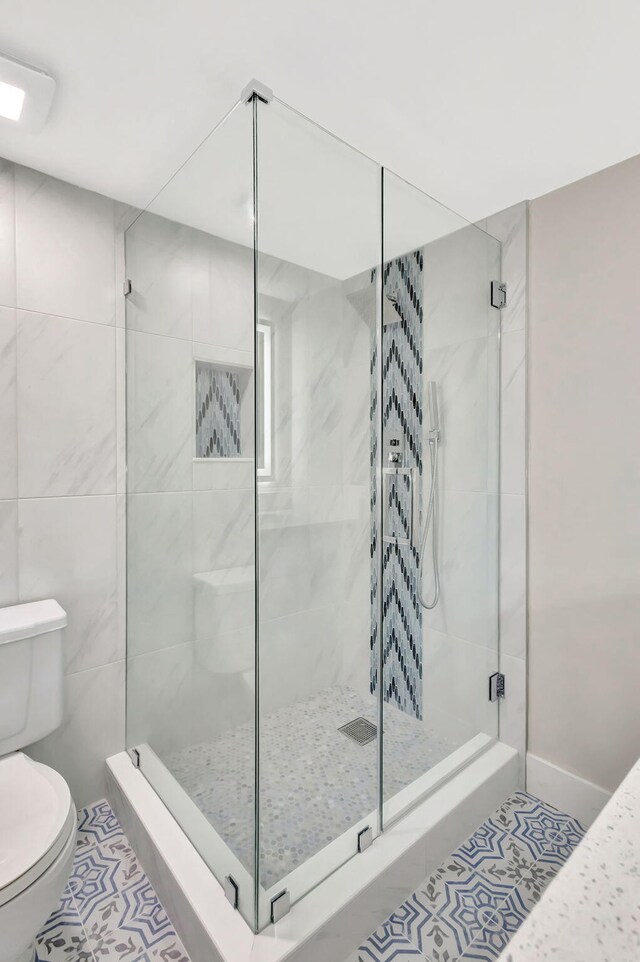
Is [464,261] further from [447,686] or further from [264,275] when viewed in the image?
[447,686]

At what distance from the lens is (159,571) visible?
168 cm

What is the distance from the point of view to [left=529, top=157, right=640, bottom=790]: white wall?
1.58 metres

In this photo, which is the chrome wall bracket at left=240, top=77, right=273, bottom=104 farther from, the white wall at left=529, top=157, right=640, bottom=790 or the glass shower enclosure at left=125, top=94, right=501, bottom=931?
the white wall at left=529, top=157, right=640, bottom=790

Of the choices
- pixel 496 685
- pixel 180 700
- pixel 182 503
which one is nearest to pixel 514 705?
pixel 496 685

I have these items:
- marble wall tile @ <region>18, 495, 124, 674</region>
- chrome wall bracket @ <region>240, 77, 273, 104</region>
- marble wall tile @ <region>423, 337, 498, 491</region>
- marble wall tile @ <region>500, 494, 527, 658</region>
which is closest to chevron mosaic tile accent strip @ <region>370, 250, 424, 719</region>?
marble wall tile @ <region>423, 337, 498, 491</region>

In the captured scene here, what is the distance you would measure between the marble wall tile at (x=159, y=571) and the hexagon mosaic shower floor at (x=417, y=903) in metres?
0.66

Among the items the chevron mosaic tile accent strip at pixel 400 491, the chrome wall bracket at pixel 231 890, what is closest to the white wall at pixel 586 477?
the chevron mosaic tile accent strip at pixel 400 491

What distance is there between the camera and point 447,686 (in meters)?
1.82

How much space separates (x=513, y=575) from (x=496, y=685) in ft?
1.48

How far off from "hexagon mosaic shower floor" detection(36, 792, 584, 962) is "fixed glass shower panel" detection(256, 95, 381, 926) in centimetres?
24

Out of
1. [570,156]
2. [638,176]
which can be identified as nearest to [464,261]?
[570,156]

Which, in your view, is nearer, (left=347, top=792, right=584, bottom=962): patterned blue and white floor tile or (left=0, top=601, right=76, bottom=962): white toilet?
(left=0, top=601, right=76, bottom=962): white toilet

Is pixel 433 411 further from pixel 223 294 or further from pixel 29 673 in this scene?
pixel 29 673

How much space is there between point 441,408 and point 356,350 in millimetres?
475
